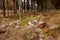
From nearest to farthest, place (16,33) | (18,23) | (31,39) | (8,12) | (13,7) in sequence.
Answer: (31,39)
(16,33)
(18,23)
(8,12)
(13,7)

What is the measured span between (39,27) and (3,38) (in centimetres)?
159

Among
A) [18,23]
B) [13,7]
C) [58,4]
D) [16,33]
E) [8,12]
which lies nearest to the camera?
[16,33]

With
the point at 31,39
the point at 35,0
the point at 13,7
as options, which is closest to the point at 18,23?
the point at 31,39

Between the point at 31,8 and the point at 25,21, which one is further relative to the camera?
the point at 31,8

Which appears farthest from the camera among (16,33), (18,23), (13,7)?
(13,7)

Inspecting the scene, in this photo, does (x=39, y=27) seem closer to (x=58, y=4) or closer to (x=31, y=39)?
(x=31, y=39)

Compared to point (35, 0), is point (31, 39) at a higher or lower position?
lower

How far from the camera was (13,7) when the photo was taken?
10641 mm

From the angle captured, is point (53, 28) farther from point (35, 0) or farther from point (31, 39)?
point (35, 0)

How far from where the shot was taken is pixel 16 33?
6.88 m

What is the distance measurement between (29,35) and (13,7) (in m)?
4.31

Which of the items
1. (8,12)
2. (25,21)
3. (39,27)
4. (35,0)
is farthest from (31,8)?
(39,27)

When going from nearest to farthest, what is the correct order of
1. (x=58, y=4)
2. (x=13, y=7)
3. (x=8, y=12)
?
(x=8, y=12) → (x=13, y=7) → (x=58, y=4)

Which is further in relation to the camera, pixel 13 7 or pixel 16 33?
pixel 13 7
